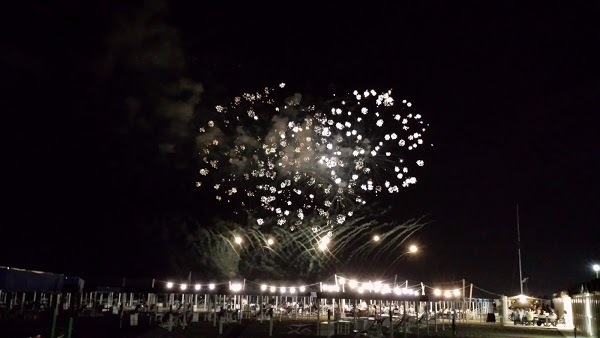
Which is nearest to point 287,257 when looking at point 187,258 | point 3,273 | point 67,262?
point 187,258

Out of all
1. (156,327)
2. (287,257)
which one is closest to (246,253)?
(287,257)

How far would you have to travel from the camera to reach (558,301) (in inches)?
1623

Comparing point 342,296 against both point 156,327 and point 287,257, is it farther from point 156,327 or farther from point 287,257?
point 287,257

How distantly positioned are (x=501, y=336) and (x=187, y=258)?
4431 cm

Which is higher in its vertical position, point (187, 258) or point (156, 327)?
point (187, 258)

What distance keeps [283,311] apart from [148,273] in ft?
80.4

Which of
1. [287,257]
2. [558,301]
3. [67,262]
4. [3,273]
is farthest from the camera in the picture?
[287,257]

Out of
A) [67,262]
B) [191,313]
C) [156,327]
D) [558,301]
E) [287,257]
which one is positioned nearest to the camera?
[156,327]

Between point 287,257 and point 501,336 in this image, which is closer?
point 501,336

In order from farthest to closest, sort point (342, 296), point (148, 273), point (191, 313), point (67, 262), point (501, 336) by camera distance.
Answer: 1. point (148, 273)
2. point (67, 262)
3. point (191, 313)
4. point (501, 336)
5. point (342, 296)

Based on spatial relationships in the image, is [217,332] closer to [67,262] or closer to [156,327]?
[156,327]

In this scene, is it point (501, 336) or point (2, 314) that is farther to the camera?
point (2, 314)

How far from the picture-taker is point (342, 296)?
23.8m

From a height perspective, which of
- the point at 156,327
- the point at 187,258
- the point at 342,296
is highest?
the point at 187,258
